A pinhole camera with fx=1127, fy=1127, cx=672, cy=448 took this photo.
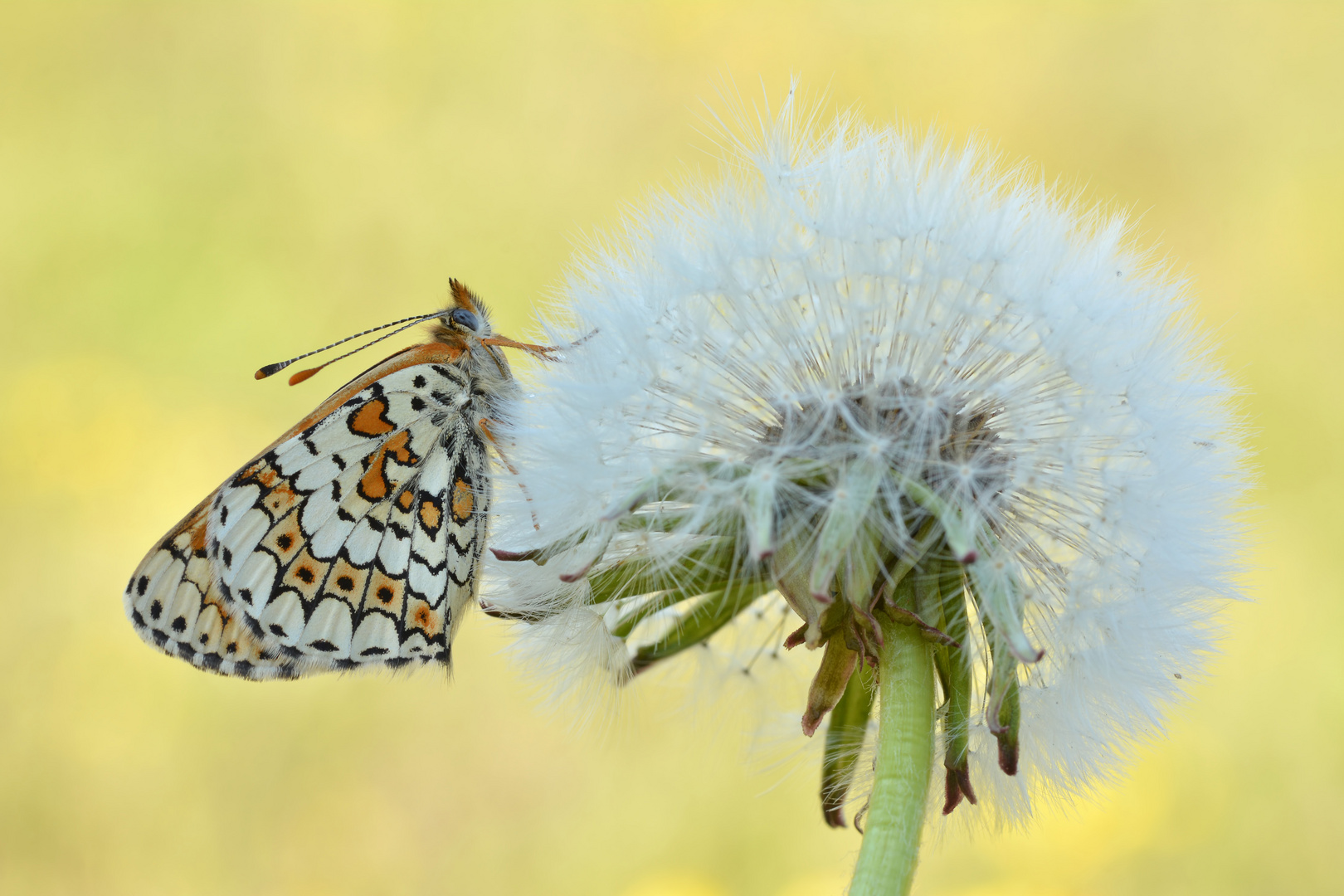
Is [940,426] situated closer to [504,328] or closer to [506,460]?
[506,460]

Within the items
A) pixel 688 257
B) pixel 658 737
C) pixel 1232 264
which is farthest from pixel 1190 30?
pixel 688 257

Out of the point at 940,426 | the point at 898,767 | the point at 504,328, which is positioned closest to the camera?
the point at 898,767

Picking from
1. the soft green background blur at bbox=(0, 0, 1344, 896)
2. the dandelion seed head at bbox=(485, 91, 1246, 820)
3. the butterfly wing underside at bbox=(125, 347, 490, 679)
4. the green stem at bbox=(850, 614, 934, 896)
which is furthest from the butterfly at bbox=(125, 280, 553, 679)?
the soft green background blur at bbox=(0, 0, 1344, 896)

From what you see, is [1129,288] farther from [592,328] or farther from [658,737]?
[658,737]

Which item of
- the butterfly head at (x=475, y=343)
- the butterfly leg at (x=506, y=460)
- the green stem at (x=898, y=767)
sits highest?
the butterfly head at (x=475, y=343)

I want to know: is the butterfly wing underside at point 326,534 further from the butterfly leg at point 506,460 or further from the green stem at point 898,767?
the green stem at point 898,767

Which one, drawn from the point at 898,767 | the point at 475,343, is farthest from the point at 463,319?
the point at 898,767

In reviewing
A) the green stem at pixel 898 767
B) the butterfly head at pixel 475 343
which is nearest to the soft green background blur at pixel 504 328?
the butterfly head at pixel 475 343
